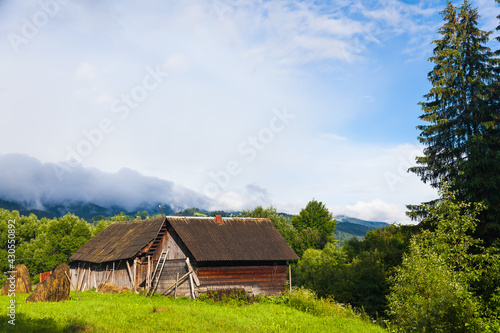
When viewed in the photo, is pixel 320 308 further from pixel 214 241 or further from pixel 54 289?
pixel 54 289

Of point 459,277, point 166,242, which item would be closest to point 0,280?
point 166,242

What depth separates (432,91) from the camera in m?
26.8

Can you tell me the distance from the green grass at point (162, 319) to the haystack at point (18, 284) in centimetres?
273

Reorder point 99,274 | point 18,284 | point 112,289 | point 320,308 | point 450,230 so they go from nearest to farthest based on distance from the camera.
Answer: point 450,230, point 320,308, point 18,284, point 112,289, point 99,274

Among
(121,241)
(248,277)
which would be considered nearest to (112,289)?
(121,241)

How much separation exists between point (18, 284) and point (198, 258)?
12.0 m

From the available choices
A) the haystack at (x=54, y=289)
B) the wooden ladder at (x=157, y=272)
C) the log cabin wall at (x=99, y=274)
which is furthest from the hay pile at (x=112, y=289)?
the haystack at (x=54, y=289)

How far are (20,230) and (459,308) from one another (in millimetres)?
69385

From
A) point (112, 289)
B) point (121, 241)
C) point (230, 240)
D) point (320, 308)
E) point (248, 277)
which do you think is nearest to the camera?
point (320, 308)

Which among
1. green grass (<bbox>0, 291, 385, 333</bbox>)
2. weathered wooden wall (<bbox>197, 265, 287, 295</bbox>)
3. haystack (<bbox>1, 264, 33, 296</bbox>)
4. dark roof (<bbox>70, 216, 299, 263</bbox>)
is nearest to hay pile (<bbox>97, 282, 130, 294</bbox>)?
dark roof (<bbox>70, 216, 299, 263</bbox>)

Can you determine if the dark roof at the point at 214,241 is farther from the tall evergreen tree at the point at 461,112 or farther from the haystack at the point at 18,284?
the tall evergreen tree at the point at 461,112

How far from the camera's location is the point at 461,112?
26.2 m

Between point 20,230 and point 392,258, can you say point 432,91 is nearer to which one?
point 392,258

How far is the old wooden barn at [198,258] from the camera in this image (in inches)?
1067
